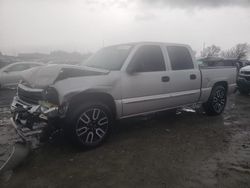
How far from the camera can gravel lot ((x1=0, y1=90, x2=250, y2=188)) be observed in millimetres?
3045

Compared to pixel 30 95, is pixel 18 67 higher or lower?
higher

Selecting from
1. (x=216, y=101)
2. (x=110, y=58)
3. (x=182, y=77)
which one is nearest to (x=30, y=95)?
(x=110, y=58)

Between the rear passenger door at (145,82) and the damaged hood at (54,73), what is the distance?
0.56 metres

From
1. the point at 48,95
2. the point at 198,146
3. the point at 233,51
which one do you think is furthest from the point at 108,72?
the point at 233,51

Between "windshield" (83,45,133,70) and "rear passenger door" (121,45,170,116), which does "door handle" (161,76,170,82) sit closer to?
"rear passenger door" (121,45,170,116)

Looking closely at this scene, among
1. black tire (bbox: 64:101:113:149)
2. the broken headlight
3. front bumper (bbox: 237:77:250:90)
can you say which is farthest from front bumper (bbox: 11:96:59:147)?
front bumper (bbox: 237:77:250:90)

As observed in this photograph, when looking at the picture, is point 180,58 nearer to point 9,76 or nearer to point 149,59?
point 149,59

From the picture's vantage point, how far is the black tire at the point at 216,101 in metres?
6.16

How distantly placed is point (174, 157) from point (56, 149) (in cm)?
205

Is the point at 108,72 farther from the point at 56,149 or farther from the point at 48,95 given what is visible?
the point at 56,149

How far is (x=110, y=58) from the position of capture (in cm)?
473

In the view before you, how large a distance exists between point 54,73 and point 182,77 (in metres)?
2.83

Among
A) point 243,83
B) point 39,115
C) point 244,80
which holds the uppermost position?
point 39,115

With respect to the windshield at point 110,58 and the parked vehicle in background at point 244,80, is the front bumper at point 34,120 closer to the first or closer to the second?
the windshield at point 110,58
